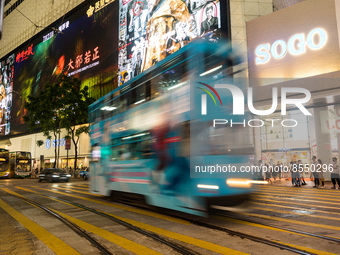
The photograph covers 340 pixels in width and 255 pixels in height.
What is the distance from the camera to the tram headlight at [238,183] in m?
6.66

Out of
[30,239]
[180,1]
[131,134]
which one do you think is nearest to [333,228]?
[131,134]

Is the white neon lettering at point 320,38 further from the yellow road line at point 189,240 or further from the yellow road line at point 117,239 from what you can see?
the yellow road line at point 117,239

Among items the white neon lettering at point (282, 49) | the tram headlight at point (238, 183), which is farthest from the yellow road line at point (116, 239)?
the white neon lettering at point (282, 49)

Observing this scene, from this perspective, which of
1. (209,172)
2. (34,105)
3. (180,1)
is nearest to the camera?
(209,172)

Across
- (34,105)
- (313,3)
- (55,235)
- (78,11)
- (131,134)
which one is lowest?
(55,235)

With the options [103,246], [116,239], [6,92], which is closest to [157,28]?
[116,239]

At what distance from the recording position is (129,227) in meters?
6.66

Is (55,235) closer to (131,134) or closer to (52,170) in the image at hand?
(131,134)

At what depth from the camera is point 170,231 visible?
20.3ft

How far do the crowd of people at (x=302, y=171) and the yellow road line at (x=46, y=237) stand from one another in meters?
10.6

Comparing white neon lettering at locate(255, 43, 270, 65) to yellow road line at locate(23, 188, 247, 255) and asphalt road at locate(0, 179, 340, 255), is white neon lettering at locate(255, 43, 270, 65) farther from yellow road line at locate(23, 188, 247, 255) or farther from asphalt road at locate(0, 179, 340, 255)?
yellow road line at locate(23, 188, 247, 255)

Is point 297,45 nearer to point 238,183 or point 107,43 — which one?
point 238,183

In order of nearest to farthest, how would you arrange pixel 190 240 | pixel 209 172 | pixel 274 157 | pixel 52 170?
pixel 190 240 → pixel 209 172 → pixel 274 157 → pixel 52 170

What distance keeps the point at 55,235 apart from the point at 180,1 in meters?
27.2
